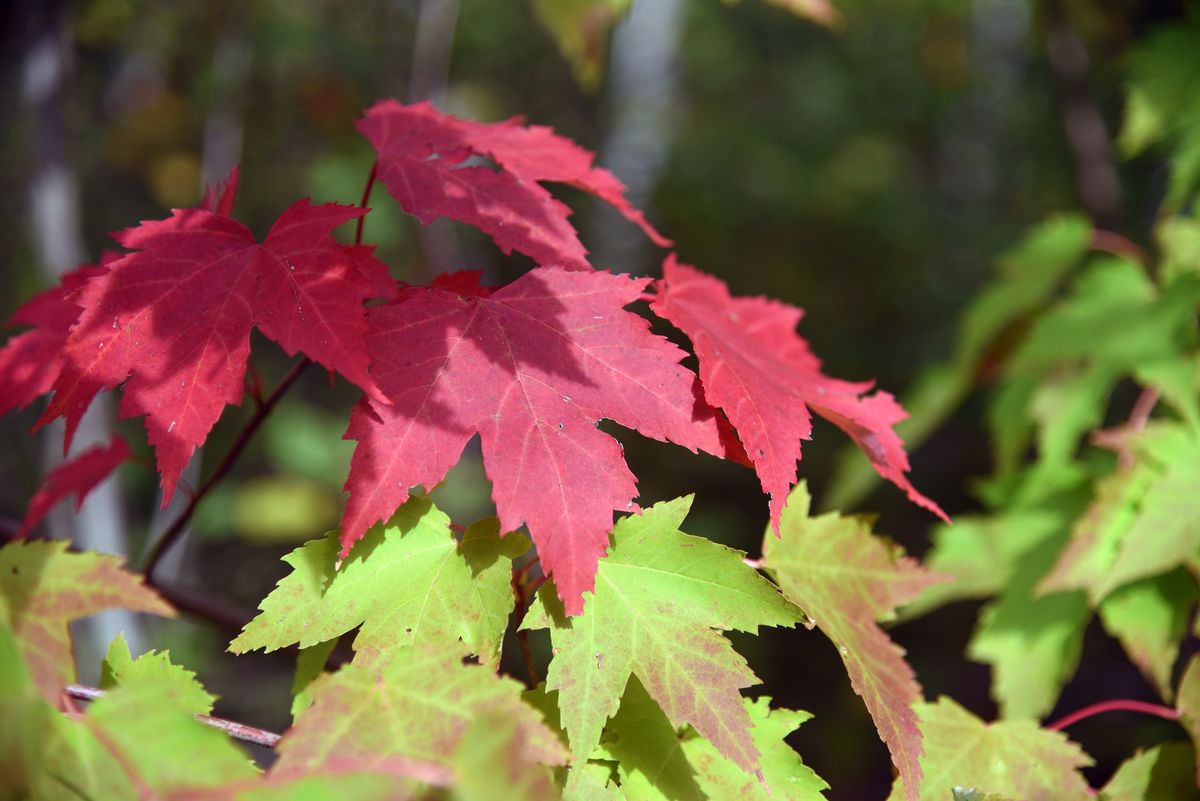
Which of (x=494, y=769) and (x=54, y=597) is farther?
(x=54, y=597)

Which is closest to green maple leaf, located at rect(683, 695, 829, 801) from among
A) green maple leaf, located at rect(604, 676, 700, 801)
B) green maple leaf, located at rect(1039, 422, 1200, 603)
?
green maple leaf, located at rect(604, 676, 700, 801)

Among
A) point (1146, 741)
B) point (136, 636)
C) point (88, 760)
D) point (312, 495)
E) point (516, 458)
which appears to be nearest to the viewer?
point (88, 760)

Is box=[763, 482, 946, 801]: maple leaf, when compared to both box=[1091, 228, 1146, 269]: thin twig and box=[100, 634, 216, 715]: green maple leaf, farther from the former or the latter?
box=[1091, 228, 1146, 269]: thin twig

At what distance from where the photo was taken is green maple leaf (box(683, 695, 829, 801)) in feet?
2.28

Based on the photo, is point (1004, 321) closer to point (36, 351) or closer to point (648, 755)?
point (648, 755)

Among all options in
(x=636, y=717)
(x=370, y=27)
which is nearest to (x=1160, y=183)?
(x=636, y=717)

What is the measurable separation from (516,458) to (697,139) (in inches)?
287

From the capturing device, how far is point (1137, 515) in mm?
1142

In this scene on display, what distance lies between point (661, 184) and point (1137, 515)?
246 inches

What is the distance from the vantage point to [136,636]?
1926mm

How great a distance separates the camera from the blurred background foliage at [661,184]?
2609mm

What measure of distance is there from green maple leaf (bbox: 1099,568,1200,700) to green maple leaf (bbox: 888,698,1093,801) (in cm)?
46

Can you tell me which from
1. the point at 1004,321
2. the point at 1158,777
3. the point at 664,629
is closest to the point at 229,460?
the point at 664,629

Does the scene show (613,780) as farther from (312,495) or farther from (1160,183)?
(312,495)
